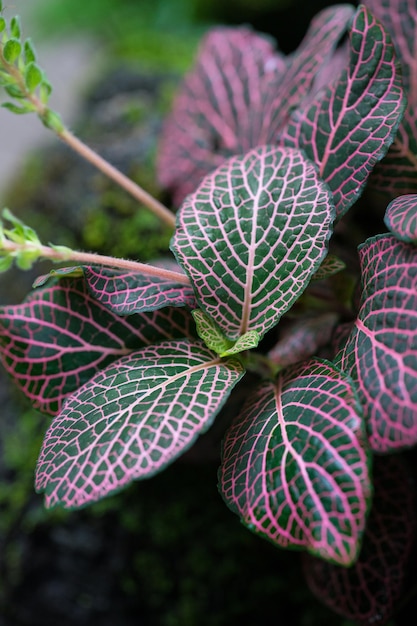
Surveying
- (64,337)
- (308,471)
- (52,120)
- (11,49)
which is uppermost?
(11,49)

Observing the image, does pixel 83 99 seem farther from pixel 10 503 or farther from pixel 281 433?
pixel 281 433

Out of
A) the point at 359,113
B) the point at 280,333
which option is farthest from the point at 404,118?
the point at 280,333

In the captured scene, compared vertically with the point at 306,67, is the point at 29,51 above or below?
above

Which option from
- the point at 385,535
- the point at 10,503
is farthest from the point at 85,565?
the point at 385,535

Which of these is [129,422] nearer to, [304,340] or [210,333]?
[210,333]

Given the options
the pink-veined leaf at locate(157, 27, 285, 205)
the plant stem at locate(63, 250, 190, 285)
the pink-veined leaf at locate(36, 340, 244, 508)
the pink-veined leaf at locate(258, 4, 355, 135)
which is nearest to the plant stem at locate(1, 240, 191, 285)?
the plant stem at locate(63, 250, 190, 285)

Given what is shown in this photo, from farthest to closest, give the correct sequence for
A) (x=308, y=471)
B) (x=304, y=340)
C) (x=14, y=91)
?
(x=304, y=340)
(x=14, y=91)
(x=308, y=471)
